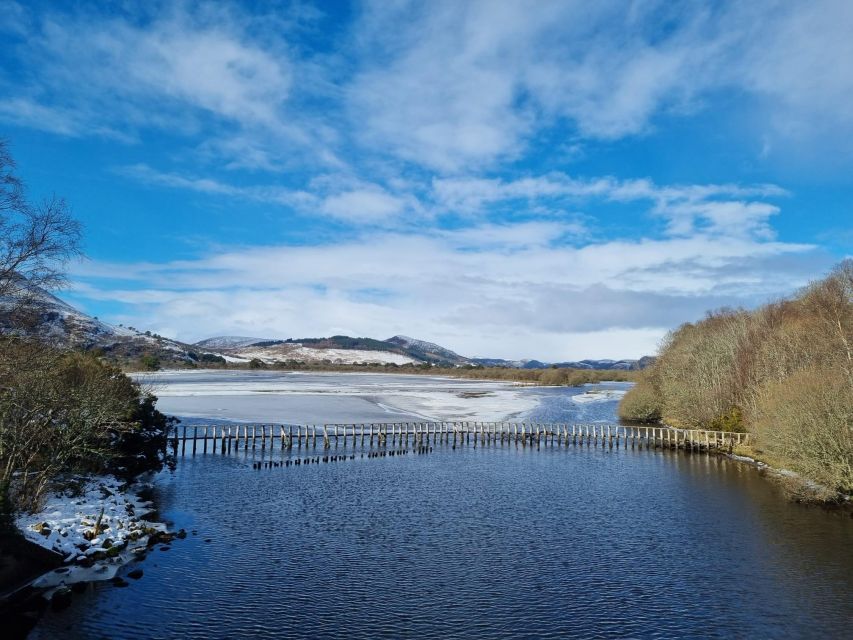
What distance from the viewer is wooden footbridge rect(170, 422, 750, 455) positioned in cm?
4438

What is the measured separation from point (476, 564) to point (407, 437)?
30.7m

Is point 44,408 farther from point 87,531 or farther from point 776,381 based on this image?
point 776,381

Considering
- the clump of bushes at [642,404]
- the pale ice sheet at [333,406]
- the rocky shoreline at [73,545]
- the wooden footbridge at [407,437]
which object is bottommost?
the rocky shoreline at [73,545]

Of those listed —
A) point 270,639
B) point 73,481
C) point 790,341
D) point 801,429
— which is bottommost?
point 270,639

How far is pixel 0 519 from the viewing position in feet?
54.2

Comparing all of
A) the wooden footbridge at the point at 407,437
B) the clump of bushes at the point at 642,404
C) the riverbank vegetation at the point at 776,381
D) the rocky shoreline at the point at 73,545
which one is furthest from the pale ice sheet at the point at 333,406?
the rocky shoreline at the point at 73,545

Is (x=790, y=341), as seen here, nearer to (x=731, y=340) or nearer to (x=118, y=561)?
(x=731, y=340)

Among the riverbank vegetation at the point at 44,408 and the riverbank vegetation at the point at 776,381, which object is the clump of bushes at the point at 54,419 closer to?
the riverbank vegetation at the point at 44,408

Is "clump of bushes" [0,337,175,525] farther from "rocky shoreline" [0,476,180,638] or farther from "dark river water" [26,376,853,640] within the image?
"dark river water" [26,376,853,640]

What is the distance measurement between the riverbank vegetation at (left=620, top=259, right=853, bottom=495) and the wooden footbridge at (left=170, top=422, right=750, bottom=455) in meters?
2.91

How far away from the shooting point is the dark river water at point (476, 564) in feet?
49.3

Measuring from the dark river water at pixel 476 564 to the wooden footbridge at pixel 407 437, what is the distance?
34.5 feet

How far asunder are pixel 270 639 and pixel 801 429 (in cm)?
2608

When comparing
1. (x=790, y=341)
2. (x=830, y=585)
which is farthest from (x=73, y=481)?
(x=790, y=341)
